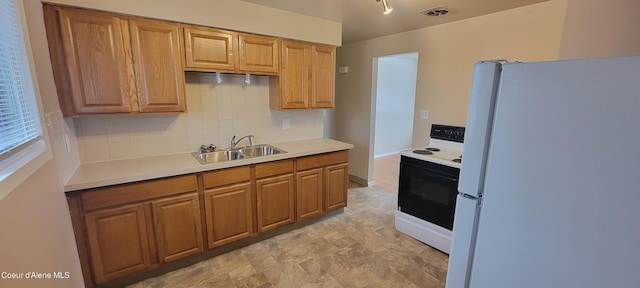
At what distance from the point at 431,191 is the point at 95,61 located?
293 cm

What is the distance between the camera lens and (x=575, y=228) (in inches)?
29.4

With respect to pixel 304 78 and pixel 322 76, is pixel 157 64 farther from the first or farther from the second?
pixel 322 76

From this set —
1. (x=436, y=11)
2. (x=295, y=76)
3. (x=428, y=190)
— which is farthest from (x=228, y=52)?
(x=428, y=190)

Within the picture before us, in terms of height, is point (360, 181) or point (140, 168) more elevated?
point (140, 168)

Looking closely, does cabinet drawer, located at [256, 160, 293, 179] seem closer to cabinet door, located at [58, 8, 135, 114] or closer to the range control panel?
cabinet door, located at [58, 8, 135, 114]

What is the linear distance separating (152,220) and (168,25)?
1538mm

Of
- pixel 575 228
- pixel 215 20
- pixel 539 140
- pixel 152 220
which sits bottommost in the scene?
pixel 152 220

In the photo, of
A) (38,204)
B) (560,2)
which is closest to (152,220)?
(38,204)

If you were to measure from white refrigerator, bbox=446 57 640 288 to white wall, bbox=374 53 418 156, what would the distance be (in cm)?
497

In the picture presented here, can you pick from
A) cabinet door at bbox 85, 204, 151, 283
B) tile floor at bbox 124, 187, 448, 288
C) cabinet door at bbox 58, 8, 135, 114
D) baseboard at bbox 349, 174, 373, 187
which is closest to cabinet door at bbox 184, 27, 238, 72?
cabinet door at bbox 58, 8, 135, 114

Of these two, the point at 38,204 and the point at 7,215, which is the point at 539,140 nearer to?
the point at 7,215

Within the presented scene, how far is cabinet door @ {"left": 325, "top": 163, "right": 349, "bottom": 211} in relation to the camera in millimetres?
2981

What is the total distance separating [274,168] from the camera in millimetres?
2525

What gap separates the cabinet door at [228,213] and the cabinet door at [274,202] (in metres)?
0.11
